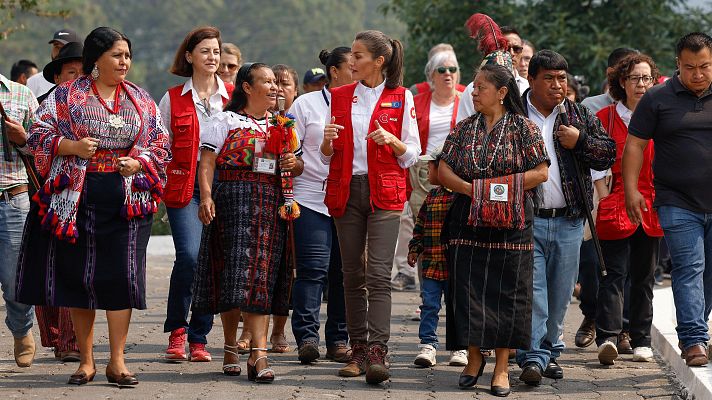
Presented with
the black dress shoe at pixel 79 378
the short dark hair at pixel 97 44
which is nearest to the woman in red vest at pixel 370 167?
the short dark hair at pixel 97 44

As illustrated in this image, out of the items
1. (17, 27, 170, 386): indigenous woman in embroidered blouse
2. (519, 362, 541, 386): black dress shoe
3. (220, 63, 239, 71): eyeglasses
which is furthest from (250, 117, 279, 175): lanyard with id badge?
(220, 63, 239, 71): eyeglasses

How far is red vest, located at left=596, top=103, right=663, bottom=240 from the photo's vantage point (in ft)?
33.1

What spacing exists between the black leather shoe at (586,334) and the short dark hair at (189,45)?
3.47m

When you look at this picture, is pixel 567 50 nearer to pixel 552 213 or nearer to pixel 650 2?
pixel 650 2

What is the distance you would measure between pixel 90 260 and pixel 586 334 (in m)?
4.13

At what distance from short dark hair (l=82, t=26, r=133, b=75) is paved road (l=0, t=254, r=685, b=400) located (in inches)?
75.4

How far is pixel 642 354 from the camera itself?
1016 cm

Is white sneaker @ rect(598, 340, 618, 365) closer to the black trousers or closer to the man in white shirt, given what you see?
the black trousers

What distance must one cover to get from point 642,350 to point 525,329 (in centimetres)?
174

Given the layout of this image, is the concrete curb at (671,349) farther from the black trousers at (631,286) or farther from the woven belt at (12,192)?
the woven belt at (12,192)

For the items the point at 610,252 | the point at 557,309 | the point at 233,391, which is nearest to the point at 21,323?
the point at 233,391

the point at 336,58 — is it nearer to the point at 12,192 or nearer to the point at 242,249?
the point at 242,249

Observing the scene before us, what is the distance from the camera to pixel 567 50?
75.8ft

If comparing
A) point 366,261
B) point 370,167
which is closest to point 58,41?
point 370,167
